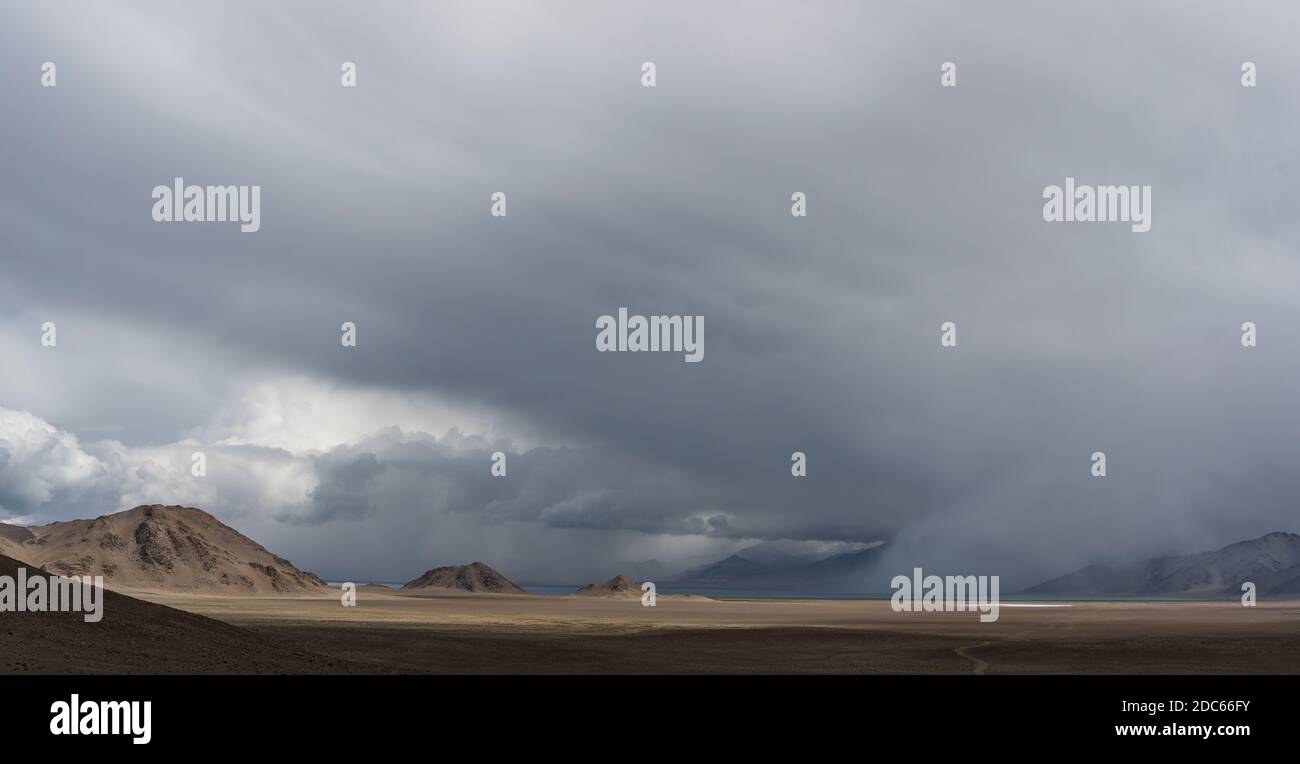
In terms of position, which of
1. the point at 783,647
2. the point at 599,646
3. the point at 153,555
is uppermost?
the point at 599,646

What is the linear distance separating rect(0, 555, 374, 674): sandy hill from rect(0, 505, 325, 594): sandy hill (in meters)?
130

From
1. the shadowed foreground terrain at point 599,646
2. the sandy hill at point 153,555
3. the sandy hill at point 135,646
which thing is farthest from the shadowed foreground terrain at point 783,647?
the sandy hill at point 153,555

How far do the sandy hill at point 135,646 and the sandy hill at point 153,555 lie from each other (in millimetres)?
130318

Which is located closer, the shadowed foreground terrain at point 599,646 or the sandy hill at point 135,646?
the sandy hill at point 135,646

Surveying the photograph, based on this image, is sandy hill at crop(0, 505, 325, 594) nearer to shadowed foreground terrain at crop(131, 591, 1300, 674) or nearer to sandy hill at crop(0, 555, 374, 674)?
shadowed foreground terrain at crop(131, 591, 1300, 674)

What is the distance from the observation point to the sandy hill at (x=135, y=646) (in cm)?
2986

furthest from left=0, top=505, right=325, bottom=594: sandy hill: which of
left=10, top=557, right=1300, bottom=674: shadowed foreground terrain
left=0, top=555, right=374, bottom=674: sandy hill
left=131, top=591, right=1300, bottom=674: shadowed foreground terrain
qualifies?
left=0, top=555, right=374, bottom=674: sandy hill

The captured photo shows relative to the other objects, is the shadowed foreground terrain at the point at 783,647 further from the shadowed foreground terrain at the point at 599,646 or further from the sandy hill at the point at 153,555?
the sandy hill at the point at 153,555

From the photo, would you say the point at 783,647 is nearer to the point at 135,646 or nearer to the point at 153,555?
the point at 135,646

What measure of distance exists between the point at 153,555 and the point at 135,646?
150 metres

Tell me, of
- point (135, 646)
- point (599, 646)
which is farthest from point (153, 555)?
point (135, 646)

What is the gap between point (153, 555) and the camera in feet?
543
